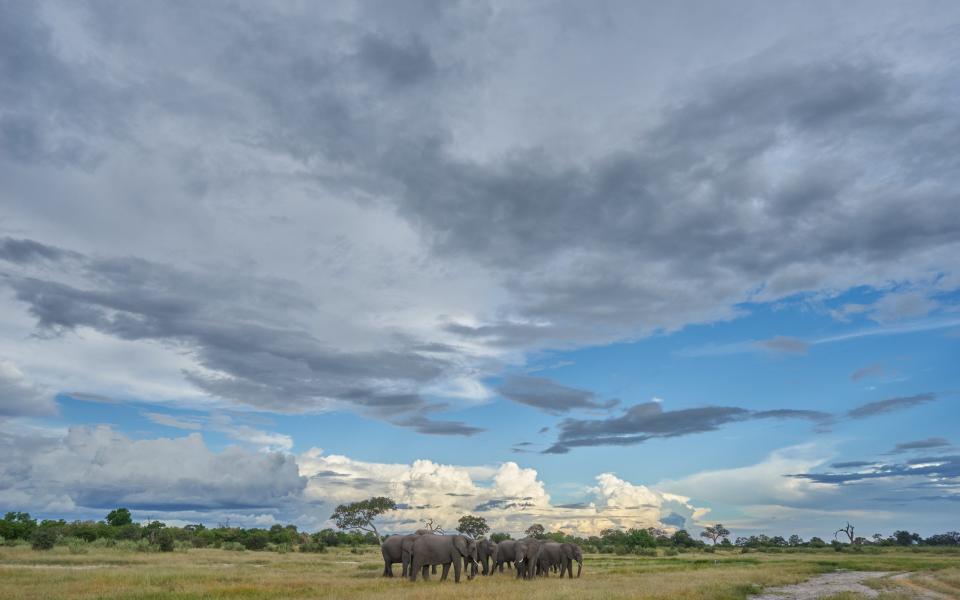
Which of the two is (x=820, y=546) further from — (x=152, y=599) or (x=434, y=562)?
(x=152, y=599)

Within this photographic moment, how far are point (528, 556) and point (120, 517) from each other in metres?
111

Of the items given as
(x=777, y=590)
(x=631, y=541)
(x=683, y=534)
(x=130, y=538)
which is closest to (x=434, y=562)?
(x=777, y=590)

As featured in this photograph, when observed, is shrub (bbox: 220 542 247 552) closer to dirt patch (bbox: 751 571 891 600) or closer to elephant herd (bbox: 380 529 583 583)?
elephant herd (bbox: 380 529 583 583)

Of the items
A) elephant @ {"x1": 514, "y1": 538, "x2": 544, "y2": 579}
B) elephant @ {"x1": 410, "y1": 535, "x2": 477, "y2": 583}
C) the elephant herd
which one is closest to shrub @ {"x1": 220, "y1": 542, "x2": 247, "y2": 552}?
the elephant herd

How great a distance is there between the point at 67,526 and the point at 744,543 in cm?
13637

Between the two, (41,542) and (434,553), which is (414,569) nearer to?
(434,553)

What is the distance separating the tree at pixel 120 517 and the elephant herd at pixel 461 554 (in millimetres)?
101924

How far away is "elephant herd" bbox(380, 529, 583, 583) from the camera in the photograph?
44219 millimetres

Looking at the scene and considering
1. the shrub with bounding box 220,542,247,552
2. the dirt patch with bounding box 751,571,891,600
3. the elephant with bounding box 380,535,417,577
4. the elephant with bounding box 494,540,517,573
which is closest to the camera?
the dirt patch with bounding box 751,571,891,600

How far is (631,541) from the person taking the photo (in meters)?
138

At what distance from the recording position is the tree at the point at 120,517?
128500 millimetres

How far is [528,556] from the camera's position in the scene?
50219mm

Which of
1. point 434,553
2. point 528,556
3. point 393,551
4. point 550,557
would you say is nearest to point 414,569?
point 434,553

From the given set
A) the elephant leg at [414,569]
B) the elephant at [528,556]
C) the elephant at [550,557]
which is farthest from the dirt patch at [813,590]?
the elephant leg at [414,569]
